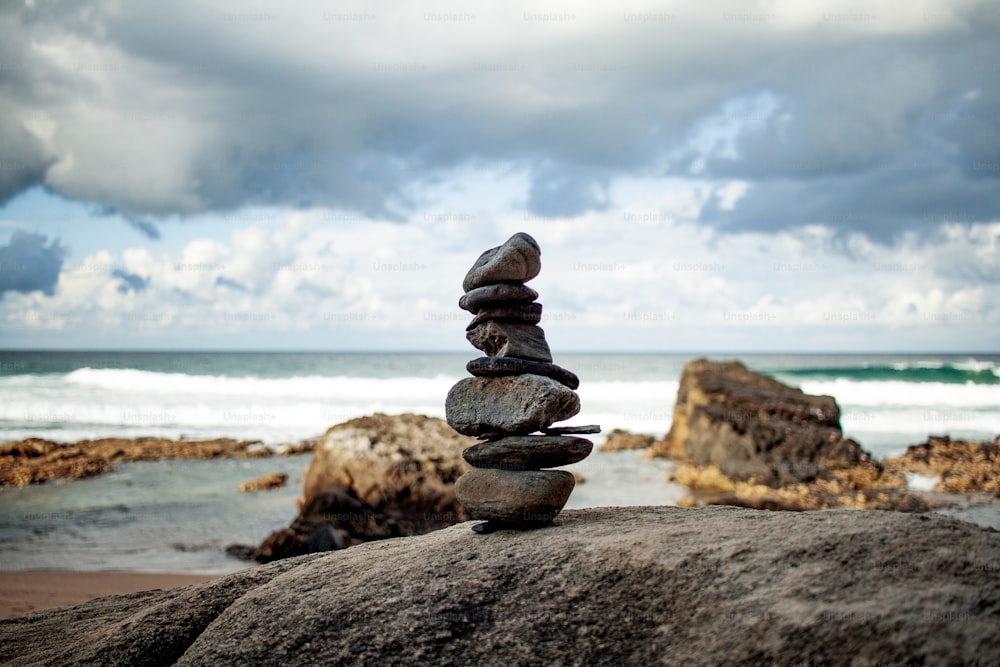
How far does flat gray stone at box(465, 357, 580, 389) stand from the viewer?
5.78m

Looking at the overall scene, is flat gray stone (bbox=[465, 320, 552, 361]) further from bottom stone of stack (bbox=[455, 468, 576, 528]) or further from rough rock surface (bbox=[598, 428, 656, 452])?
rough rock surface (bbox=[598, 428, 656, 452])

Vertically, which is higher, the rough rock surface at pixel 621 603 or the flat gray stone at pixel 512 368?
the flat gray stone at pixel 512 368

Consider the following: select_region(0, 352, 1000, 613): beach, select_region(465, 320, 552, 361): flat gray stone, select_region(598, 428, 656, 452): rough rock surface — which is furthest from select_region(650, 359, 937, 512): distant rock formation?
select_region(465, 320, 552, 361): flat gray stone

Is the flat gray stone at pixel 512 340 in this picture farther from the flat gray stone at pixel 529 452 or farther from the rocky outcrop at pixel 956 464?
the rocky outcrop at pixel 956 464

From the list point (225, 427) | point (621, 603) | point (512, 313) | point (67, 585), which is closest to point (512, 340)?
point (512, 313)

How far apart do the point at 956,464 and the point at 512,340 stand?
16422 mm

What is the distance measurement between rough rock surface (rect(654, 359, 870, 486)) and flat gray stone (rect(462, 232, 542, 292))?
11.1 m

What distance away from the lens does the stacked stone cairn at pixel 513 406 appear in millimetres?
5605

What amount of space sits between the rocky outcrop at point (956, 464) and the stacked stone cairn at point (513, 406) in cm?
1272

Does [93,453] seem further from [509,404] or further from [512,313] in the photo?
[509,404]

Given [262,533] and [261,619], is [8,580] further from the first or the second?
[261,619]

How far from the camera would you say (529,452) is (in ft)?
18.4

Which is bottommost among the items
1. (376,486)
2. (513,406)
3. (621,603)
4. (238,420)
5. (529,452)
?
(238,420)

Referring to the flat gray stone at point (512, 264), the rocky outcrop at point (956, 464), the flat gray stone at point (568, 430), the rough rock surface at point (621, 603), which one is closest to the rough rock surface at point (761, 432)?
the rocky outcrop at point (956, 464)
